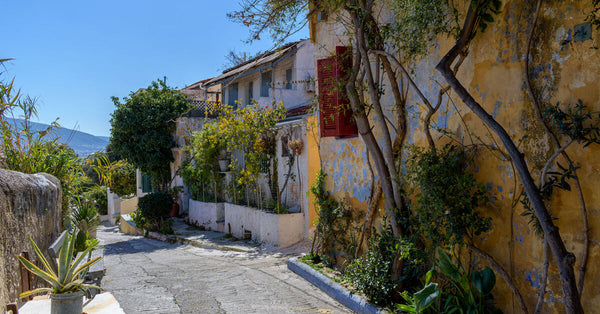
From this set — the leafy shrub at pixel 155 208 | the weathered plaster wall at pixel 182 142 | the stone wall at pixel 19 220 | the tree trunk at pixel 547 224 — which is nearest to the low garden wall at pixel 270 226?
the leafy shrub at pixel 155 208

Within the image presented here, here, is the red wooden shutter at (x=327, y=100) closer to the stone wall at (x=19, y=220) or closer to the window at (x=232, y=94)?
the stone wall at (x=19, y=220)

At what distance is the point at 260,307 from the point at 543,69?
476 centimetres

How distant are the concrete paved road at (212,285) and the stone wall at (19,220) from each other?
170cm

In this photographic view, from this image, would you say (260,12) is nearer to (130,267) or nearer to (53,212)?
(53,212)

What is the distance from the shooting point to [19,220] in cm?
490

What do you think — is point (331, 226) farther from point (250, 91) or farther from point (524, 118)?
point (250, 91)

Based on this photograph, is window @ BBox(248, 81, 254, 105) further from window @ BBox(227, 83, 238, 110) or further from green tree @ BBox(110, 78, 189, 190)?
green tree @ BBox(110, 78, 189, 190)

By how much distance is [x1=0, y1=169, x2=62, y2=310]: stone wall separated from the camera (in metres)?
A: 4.29

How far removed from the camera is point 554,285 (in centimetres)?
423

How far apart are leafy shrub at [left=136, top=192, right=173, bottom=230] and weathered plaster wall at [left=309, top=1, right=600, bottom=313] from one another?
13040mm

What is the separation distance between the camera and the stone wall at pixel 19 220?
429cm

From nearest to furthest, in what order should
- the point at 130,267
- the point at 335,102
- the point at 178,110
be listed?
the point at 335,102, the point at 130,267, the point at 178,110

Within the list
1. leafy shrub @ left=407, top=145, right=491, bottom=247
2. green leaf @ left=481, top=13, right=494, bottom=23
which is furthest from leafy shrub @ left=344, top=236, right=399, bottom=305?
green leaf @ left=481, top=13, right=494, bottom=23

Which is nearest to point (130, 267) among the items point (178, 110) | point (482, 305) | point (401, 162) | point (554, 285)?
point (401, 162)
